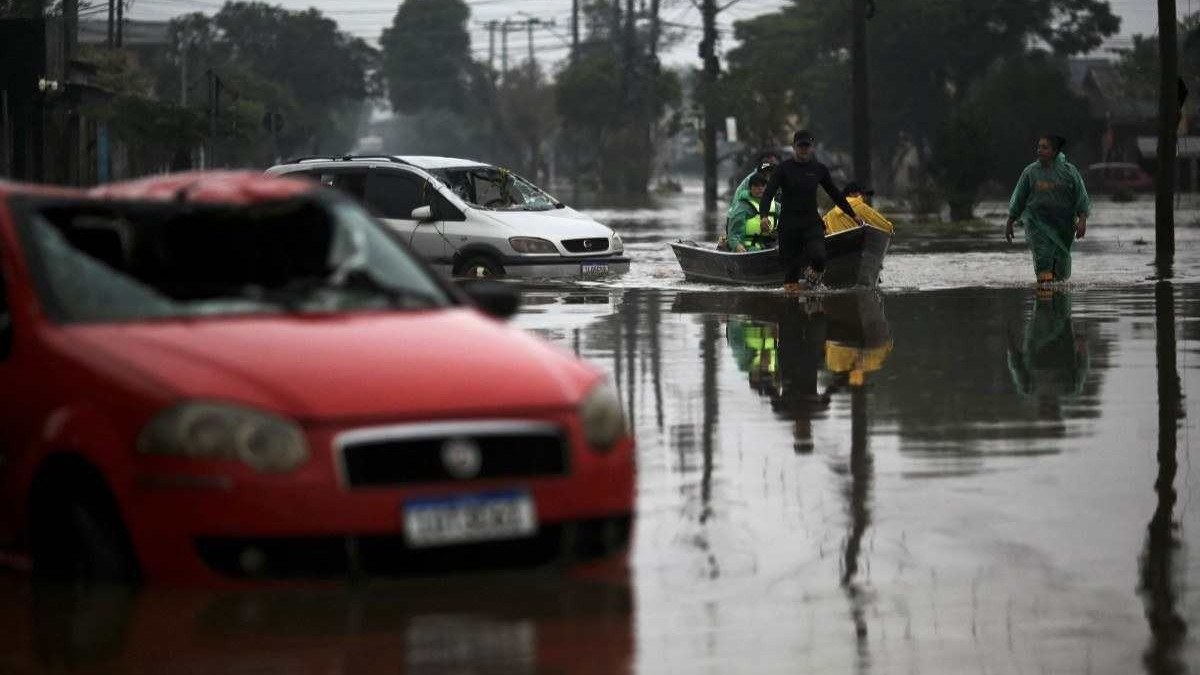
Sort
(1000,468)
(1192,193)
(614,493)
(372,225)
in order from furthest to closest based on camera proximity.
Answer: (1192,193) < (1000,468) < (372,225) < (614,493)

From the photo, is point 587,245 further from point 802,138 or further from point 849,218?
point 802,138

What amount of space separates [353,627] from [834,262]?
17955 millimetres

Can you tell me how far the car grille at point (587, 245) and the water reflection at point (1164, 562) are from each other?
12.7m

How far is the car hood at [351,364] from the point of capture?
705cm

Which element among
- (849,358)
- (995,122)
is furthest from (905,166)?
(849,358)

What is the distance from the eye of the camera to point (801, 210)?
23953 millimetres

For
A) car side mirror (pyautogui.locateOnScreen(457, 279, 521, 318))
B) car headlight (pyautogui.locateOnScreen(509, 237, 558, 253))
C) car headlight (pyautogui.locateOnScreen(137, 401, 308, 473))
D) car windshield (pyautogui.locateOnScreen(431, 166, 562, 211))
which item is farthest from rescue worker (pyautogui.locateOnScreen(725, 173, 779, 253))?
car headlight (pyautogui.locateOnScreen(137, 401, 308, 473))

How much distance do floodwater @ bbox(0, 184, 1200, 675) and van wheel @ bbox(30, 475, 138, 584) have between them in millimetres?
128

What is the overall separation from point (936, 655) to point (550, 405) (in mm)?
1333

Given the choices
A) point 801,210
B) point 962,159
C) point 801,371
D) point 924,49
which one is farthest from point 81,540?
point 924,49

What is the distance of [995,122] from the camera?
89250 mm

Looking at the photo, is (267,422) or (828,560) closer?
(267,422)

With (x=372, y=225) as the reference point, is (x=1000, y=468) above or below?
below

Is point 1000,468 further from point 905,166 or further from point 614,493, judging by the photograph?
point 905,166
